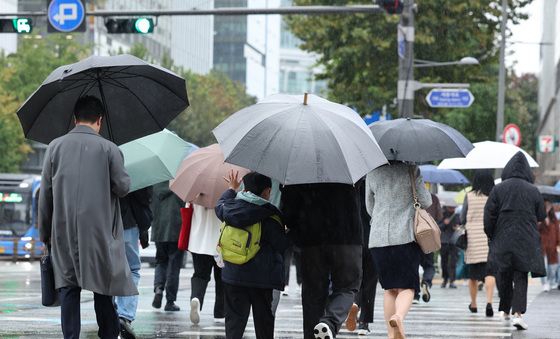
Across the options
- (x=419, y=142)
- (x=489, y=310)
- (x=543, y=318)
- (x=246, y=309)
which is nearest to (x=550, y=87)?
(x=543, y=318)

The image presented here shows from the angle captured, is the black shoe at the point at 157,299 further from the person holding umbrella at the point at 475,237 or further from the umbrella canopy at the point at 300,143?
the umbrella canopy at the point at 300,143

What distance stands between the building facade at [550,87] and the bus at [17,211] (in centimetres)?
2677

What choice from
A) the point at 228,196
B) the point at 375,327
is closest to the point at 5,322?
the point at 375,327

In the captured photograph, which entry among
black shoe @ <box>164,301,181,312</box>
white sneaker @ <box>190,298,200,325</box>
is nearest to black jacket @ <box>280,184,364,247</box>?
white sneaker @ <box>190,298,200,325</box>

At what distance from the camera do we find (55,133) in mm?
10258

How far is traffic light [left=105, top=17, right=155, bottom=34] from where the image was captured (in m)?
24.1

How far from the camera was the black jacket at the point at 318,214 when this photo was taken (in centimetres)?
973

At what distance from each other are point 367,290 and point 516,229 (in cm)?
195

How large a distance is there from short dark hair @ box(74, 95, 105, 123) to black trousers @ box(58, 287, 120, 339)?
110 cm

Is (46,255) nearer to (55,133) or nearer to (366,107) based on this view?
(55,133)

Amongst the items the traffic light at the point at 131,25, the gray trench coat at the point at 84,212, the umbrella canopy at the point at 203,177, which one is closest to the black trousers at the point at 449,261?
the traffic light at the point at 131,25

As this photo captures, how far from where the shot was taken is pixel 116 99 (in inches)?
418

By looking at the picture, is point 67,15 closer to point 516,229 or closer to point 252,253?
point 516,229

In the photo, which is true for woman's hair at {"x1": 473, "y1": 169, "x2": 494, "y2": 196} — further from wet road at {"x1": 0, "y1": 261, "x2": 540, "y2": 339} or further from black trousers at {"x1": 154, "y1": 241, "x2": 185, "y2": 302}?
black trousers at {"x1": 154, "y1": 241, "x2": 185, "y2": 302}
